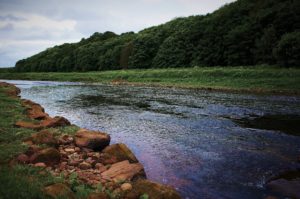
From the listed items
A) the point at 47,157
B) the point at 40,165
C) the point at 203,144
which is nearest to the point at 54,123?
the point at 47,157

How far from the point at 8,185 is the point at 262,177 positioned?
30.3ft

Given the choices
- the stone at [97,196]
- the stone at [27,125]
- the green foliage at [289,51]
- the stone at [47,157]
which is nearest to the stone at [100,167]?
the stone at [47,157]

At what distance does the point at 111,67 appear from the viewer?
11531cm

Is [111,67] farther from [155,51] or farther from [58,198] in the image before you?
[58,198]

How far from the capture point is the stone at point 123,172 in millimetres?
10828

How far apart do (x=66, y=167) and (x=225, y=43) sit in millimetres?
64460

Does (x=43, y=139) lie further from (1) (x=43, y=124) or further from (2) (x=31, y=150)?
(1) (x=43, y=124)

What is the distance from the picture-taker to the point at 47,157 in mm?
11711

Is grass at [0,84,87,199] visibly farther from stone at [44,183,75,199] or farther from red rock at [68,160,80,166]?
red rock at [68,160,80,166]

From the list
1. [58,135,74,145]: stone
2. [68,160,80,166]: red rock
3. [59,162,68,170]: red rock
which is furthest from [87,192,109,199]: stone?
[58,135,74,145]: stone

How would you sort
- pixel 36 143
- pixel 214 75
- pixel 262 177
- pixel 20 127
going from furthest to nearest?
1. pixel 214 75
2. pixel 20 127
3. pixel 36 143
4. pixel 262 177

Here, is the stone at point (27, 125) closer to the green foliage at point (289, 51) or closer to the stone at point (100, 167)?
the stone at point (100, 167)

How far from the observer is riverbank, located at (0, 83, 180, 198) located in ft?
28.9

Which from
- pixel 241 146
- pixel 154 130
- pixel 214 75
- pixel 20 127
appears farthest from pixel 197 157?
pixel 214 75
